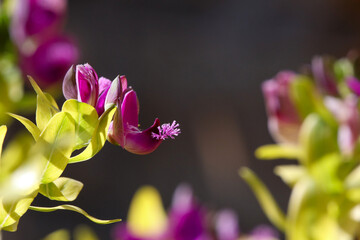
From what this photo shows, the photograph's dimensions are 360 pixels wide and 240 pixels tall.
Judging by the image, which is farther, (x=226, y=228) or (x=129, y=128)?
(x=226, y=228)

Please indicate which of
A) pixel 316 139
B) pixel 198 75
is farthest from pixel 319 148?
pixel 198 75

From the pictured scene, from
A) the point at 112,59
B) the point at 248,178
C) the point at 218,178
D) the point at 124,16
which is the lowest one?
the point at 218,178

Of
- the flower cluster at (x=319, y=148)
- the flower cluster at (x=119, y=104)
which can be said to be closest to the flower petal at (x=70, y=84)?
the flower cluster at (x=119, y=104)

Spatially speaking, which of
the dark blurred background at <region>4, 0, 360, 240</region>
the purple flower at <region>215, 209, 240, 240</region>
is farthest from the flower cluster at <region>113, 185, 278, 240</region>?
the dark blurred background at <region>4, 0, 360, 240</region>

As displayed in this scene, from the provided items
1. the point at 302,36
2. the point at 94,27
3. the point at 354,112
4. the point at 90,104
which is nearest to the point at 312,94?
the point at 354,112

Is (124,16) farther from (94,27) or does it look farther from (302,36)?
(302,36)

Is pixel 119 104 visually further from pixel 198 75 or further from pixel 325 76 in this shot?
pixel 198 75
